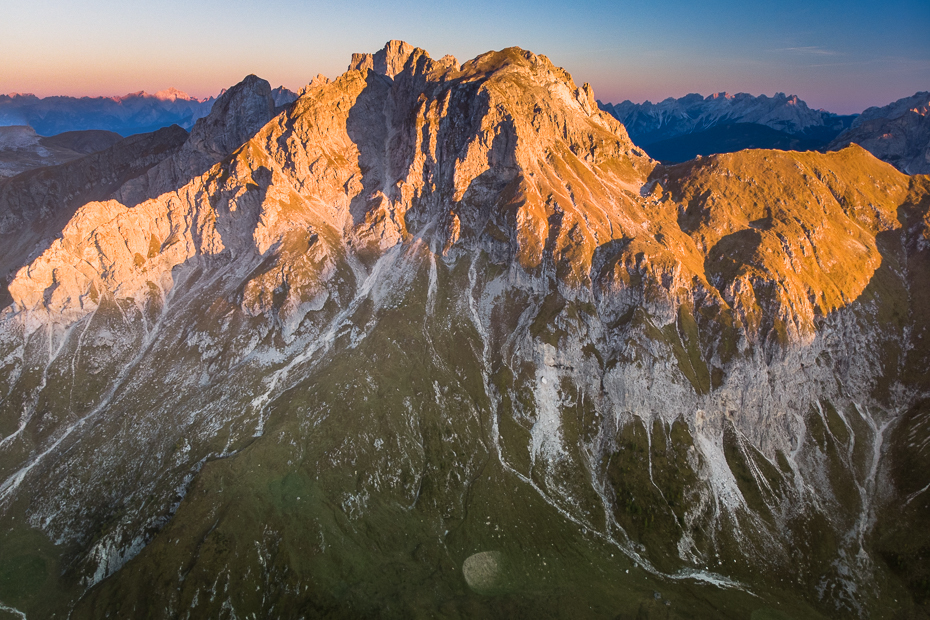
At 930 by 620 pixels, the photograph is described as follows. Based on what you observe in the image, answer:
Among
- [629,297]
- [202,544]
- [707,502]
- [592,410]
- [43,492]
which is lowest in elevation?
[43,492]

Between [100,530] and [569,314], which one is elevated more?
[569,314]

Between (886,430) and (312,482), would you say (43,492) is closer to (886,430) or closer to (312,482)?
(312,482)

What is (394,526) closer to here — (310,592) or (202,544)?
(310,592)

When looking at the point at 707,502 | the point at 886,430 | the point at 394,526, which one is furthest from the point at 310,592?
the point at 886,430

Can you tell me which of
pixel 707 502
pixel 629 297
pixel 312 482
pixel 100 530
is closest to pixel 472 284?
pixel 629 297

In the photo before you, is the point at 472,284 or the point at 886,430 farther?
the point at 472,284

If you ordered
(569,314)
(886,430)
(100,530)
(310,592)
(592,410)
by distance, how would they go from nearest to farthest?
1. (310,592)
2. (100,530)
3. (886,430)
4. (592,410)
5. (569,314)

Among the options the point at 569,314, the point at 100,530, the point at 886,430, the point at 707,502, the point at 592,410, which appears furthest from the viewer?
the point at 569,314
